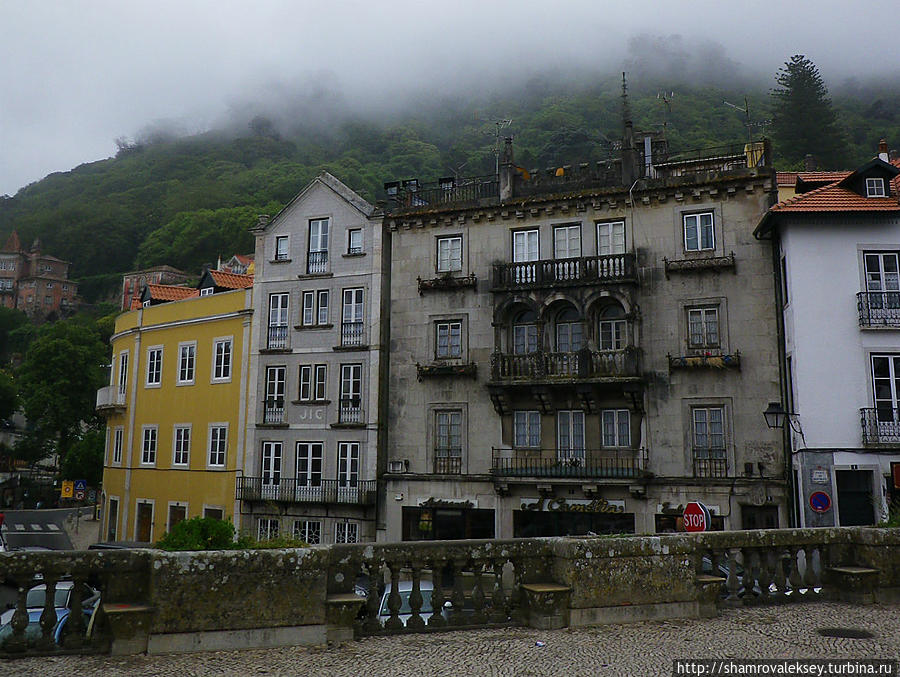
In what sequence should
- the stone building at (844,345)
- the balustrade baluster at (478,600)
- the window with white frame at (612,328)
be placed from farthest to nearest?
the window with white frame at (612,328) → the stone building at (844,345) → the balustrade baluster at (478,600)

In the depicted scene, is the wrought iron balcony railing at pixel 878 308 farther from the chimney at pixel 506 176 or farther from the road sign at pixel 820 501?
the chimney at pixel 506 176

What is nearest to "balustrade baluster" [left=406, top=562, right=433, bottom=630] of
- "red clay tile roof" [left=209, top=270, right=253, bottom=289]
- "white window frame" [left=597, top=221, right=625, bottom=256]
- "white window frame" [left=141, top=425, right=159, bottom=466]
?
"white window frame" [left=597, top=221, right=625, bottom=256]

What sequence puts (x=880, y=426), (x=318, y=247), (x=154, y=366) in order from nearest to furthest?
(x=880, y=426) → (x=318, y=247) → (x=154, y=366)

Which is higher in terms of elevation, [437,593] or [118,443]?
[118,443]

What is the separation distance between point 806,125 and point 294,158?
97.5m

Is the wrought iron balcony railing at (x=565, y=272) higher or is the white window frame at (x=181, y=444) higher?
the wrought iron balcony railing at (x=565, y=272)

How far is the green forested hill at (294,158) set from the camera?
93.9 meters

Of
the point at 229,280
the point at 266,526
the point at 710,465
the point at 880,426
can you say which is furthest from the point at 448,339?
the point at 880,426

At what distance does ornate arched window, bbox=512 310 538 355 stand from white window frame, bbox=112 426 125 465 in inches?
875

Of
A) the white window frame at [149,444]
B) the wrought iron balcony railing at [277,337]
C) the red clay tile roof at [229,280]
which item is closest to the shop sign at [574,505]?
the wrought iron balcony railing at [277,337]

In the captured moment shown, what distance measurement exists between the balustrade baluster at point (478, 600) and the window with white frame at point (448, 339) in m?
21.1

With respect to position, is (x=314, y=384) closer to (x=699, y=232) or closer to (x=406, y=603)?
(x=699, y=232)

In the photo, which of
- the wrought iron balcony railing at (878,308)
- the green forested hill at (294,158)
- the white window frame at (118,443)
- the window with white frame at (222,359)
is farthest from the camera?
the green forested hill at (294,158)

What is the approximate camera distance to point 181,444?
3584 cm
